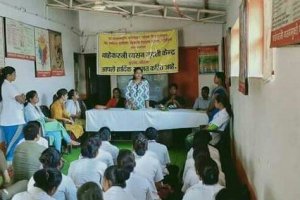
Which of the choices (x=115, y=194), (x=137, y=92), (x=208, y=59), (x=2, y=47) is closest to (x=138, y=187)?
(x=115, y=194)

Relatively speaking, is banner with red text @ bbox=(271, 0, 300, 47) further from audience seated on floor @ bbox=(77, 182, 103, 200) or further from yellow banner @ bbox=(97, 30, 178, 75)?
yellow banner @ bbox=(97, 30, 178, 75)

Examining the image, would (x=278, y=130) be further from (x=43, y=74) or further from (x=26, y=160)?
(x=43, y=74)

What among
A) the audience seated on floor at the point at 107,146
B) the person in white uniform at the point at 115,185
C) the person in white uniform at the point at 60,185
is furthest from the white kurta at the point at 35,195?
the audience seated on floor at the point at 107,146

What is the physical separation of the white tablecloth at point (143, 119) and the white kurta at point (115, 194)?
4.04m

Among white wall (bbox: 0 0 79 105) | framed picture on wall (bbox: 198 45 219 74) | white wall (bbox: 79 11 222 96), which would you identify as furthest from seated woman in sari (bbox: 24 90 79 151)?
framed picture on wall (bbox: 198 45 219 74)

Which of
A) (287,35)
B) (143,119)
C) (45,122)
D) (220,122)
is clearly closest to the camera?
(287,35)

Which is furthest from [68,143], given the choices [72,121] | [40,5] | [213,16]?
[213,16]

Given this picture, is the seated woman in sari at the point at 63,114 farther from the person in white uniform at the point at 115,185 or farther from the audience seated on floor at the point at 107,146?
the person in white uniform at the point at 115,185

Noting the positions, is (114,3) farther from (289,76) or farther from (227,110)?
(289,76)

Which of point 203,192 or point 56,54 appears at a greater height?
point 56,54

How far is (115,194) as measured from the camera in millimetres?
2377

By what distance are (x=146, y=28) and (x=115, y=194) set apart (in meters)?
6.65

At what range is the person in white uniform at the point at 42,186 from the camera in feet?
8.02

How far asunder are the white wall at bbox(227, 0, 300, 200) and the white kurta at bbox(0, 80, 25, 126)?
373 cm
